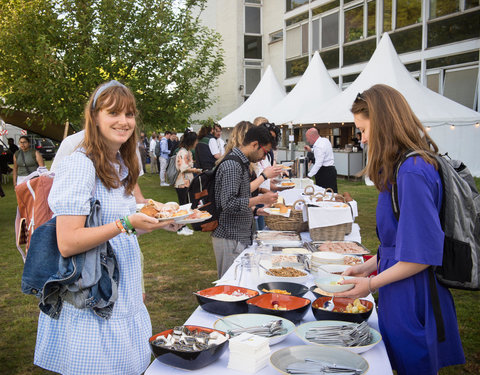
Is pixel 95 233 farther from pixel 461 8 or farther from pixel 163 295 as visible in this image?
pixel 461 8

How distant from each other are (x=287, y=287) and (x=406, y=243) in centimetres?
95

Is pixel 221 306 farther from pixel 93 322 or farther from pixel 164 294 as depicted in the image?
pixel 164 294

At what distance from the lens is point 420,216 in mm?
1769

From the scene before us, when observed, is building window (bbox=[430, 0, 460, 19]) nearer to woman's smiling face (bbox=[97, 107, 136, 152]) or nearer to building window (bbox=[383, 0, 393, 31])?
building window (bbox=[383, 0, 393, 31])

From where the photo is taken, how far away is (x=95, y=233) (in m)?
1.68

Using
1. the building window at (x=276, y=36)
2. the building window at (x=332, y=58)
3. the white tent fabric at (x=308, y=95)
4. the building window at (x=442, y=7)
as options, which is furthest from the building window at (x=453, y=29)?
the building window at (x=276, y=36)

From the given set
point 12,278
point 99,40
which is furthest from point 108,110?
point 99,40

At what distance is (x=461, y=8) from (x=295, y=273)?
45.8ft

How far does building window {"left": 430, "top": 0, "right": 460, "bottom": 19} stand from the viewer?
14093 mm

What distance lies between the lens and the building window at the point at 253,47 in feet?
83.1

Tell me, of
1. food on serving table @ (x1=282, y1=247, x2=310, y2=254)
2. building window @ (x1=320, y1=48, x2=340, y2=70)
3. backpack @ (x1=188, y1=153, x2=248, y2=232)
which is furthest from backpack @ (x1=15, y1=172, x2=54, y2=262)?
building window @ (x1=320, y1=48, x2=340, y2=70)

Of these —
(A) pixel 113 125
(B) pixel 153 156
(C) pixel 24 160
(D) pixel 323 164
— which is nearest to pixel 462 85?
(D) pixel 323 164

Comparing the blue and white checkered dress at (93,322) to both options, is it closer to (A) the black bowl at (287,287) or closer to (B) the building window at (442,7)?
(A) the black bowl at (287,287)

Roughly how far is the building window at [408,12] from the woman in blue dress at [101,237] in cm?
1565
